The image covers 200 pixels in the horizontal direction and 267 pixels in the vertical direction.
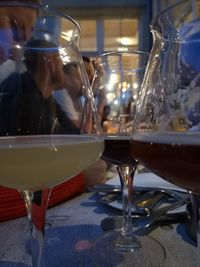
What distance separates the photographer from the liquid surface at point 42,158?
1.10 ft

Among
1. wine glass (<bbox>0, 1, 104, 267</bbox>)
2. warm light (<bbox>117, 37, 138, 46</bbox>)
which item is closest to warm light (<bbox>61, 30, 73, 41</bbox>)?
wine glass (<bbox>0, 1, 104, 267</bbox>)

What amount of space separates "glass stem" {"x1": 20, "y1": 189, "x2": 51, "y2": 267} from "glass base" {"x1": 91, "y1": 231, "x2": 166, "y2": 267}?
0.09 m

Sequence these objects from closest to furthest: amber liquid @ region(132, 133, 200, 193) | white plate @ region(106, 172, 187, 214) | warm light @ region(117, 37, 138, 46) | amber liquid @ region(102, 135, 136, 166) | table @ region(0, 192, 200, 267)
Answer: amber liquid @ region(132, 133, 200, 193) < table @ region(0, 192, 200, 267) < amber liquid @ region(102, 135, 136, 166) < white plate @ region(106, 172, 187, 214) < warm light @ region(117, 37, 138, 46)

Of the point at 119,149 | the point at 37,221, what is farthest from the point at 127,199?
the point at 37,221

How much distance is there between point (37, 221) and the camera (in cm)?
37

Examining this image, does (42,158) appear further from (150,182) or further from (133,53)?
(150,182)

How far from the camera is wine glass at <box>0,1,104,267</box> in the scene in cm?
35

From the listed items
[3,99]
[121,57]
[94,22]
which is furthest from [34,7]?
[94,22]

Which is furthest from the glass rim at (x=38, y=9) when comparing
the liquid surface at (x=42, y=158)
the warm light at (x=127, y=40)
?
the warm light at (x=127, y=40)

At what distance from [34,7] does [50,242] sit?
310 millimetres

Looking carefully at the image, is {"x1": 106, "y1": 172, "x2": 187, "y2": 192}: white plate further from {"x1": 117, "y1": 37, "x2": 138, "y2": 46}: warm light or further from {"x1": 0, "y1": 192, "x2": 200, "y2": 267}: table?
{"x1": 117, "y1": 37, "x2": 138, "y2": 46}: warm light

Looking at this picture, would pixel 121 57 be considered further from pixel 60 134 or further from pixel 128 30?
pixel 128 30

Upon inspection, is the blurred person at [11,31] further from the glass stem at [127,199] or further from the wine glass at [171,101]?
the glass stem at [127,199]

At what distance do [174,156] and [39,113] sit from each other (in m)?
0.17
